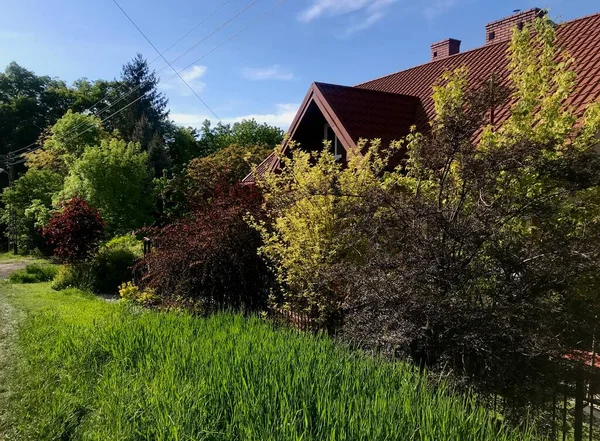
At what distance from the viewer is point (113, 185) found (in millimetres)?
19125

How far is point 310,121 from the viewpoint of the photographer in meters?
12.3

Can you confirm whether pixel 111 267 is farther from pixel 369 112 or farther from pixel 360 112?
pixel 369 112

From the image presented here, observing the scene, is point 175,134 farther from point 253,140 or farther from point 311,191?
point 311,191

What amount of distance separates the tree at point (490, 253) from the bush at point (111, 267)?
10937 mm

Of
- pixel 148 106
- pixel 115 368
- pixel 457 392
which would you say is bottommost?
pixel 115 368

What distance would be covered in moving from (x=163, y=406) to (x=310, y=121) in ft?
33.5

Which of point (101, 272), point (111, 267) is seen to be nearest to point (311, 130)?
point (111, 267)

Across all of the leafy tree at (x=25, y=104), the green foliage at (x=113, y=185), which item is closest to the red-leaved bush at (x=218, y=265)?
the green foliage at (x=113, y=185)

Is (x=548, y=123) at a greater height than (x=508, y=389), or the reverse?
(x=548, y=123)

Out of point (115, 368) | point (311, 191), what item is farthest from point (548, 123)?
point (115, 368)

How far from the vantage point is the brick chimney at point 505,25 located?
41.9 feet

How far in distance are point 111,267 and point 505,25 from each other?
49.6 feet

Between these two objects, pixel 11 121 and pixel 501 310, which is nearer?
pixel 501 310

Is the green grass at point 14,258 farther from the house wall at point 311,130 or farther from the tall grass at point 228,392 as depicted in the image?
the tall grass at point 228,392
